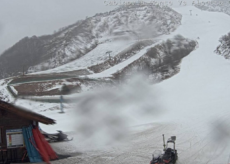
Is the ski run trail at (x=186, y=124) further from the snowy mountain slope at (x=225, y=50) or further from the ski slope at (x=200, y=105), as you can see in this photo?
the snowy mountain slope at (x=225, y=50)

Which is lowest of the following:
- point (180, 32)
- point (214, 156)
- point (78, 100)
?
point (214, 156)

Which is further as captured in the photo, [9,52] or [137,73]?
[9,52]

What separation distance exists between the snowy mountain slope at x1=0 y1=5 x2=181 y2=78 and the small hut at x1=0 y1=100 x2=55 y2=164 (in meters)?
69.9

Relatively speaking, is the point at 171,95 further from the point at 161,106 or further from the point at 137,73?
the point at 137,73

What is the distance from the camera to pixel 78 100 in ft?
102

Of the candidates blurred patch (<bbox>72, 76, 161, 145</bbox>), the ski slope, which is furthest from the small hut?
the ski slope

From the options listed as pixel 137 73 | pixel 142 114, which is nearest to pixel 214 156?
pixel 142 114

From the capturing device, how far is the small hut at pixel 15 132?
43.4ft

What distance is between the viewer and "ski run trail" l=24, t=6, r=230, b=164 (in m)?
14.7

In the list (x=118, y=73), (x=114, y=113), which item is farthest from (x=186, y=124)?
(x=118, y=73)

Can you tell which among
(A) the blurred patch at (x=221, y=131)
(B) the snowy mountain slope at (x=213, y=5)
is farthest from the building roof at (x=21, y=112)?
(B) the snowy mountain slope at (x=213, y=5)

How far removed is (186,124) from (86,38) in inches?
3204

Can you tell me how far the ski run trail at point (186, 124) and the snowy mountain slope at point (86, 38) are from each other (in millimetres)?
48653

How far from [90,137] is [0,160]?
7414 millimetres
